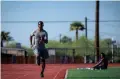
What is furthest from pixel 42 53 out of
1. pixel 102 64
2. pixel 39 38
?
pixel 102 64

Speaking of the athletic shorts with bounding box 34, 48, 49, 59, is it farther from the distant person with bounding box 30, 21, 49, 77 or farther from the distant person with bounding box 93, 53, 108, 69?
the distant person with bounding box 93, 53, 108, 69

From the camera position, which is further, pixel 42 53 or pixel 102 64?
pixel 102 64

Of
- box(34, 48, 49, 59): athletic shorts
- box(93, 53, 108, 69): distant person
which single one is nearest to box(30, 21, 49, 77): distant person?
box(34, 48, 49, 59): athletic shorts

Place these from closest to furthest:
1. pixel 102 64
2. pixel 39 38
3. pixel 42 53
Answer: pixel 39 38 → pixel 42 53 → pixel 102 64

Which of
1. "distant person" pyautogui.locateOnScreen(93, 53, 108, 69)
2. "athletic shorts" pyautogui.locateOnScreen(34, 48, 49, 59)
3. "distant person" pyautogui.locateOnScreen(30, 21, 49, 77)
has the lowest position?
"distant person" pyautogui.locateOnScreen(93, 53, 108, 69)

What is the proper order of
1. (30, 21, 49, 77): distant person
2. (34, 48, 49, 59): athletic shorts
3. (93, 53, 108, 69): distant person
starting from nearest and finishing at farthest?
(30, 21, 49, 77): distant person → (34, 48, 49, 59): athletic shorts → (93, 53, 108, 69): distant person

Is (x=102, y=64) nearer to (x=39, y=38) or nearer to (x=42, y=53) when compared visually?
(x=42, y=53)

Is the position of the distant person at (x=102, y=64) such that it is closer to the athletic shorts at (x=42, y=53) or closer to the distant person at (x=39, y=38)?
the athletic shorts at (x=42, y=53)

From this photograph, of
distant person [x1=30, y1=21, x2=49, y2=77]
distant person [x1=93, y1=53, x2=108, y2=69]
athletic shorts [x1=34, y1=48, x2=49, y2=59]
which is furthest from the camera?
distant person [x1=93, y1=53, x2=108, y2=69]

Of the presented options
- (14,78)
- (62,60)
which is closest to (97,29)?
(14,78)

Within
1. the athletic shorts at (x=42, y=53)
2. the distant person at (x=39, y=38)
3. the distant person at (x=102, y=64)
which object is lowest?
the distant person at (x=102, y=64)

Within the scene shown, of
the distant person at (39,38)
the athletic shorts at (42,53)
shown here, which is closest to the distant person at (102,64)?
the athletic shorts at (42,53)

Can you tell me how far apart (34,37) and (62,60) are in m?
9.86

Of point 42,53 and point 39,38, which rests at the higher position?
point 39,38
